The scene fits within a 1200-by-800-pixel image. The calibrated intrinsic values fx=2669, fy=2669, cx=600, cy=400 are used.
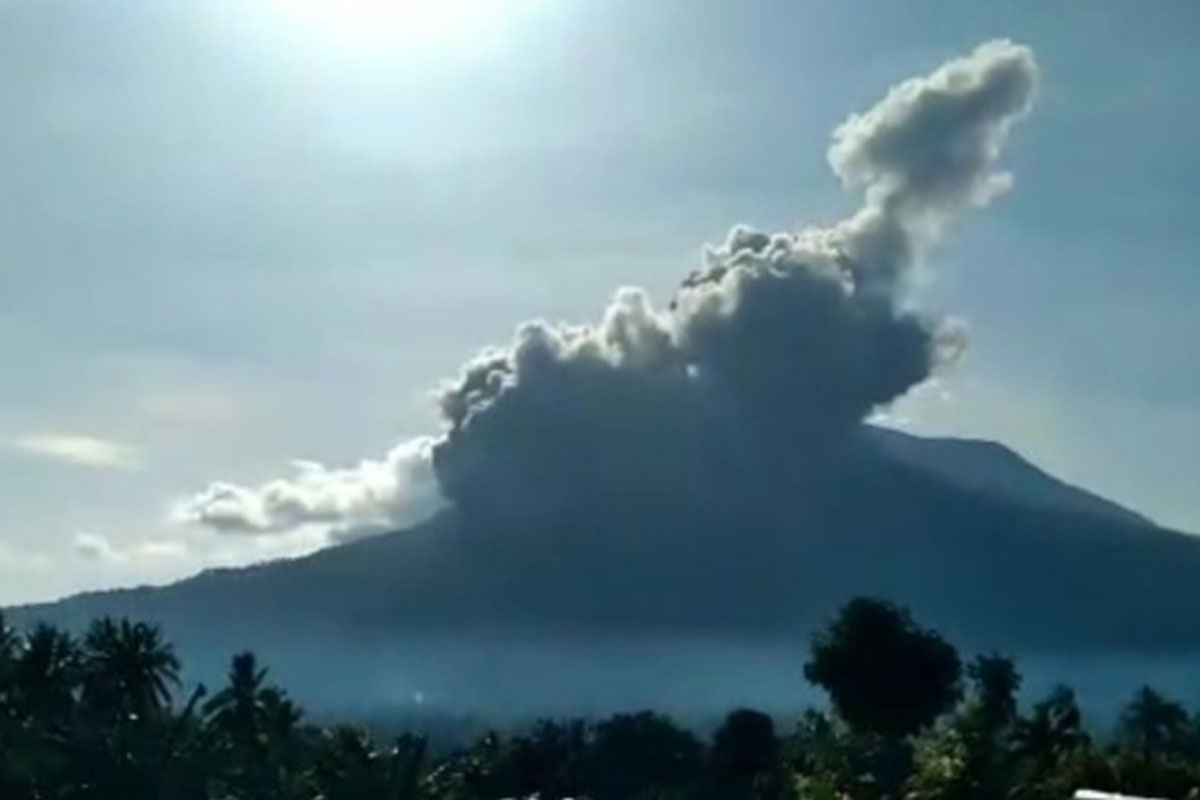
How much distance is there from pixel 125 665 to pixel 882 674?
1512 inches

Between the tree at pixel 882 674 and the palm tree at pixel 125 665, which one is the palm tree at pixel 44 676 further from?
the tree at pixel 882 674

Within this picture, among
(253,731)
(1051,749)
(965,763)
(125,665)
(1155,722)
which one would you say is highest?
(1155,722)

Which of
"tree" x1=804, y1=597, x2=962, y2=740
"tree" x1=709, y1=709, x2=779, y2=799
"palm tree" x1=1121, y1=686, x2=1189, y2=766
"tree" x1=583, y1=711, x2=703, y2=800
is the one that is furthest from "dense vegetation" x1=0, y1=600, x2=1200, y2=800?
"tree" x1=583, y1=711, x2=703, y2=800

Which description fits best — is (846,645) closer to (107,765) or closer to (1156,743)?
(107,765)

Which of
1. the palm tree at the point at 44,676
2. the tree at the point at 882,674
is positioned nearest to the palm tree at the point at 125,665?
the palm tree at the point at 44,676

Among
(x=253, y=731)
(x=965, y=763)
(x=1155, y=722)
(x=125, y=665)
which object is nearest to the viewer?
(x=965, y=763)

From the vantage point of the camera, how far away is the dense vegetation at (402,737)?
266 feet

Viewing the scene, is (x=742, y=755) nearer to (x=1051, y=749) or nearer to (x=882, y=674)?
(x=882, y=674)

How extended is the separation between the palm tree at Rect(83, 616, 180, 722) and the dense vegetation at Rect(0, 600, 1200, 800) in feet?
0.32

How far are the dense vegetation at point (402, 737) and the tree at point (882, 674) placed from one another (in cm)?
7

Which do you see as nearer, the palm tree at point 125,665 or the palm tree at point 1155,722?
the palm tree at point 125,665

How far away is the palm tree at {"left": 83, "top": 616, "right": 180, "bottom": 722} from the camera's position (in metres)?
128

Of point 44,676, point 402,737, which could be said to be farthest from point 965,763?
point 44,676

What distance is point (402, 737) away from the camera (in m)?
105
